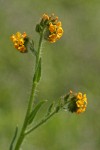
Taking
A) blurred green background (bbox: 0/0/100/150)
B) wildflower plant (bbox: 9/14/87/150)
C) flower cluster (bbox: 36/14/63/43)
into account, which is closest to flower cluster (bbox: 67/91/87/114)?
wildflower plant (bbox: 9/14/87/150)

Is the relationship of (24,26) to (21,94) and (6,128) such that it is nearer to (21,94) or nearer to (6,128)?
(21,94)

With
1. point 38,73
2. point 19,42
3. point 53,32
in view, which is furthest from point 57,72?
point 38,73

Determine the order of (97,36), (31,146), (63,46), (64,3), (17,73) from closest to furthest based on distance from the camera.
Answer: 1. (31,146)
2. (17,73)
3. (63,46)
4. (97,36)
5. (64,3)

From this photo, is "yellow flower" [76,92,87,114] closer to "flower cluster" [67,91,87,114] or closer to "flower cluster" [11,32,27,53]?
"flower cluster" [67,91,87,114]

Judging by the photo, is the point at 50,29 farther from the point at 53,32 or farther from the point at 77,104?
the point at 77,104

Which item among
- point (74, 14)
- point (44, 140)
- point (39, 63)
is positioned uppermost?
point (39, 63)

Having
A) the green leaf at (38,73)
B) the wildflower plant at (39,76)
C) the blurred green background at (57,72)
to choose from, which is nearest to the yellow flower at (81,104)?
the wildflower plant at (39,76)

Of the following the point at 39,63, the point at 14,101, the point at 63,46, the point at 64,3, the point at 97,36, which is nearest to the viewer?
the point at 39,63

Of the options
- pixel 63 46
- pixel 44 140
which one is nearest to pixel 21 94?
pixel 44 140

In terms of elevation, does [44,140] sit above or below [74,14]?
below
